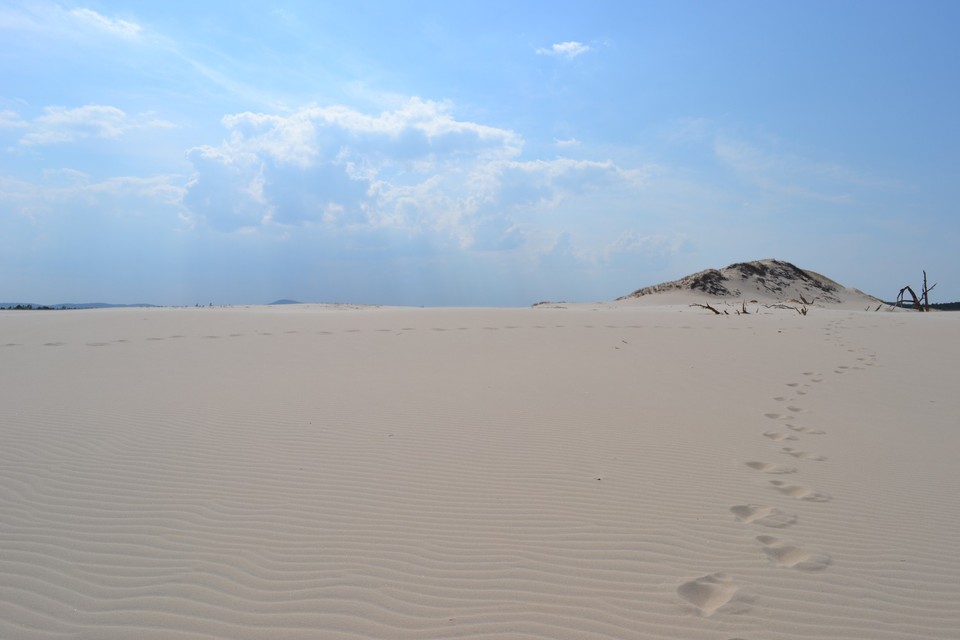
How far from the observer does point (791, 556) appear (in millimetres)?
2932

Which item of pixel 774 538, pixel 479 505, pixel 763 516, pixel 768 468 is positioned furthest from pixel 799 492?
pixel 479 505

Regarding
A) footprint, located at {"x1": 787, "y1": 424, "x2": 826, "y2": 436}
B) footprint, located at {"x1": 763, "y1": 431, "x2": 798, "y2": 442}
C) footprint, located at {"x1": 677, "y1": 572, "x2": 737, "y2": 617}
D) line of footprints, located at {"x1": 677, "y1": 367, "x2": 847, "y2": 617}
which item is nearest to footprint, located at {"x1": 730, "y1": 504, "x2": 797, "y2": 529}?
line of footprints, located at {"x1": 677, "y1": 367, "x2": 847, "y2": 617}

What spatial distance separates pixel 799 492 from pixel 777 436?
1573 millimetres

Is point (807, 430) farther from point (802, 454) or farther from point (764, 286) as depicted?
point (764, 286)

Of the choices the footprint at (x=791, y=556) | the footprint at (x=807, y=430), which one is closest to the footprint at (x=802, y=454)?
the footprint at (x=807, y=430)

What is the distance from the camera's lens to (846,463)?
4.45 metres

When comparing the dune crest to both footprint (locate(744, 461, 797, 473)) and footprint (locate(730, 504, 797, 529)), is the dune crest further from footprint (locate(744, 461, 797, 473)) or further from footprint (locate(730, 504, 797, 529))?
footprint (locate(730, 504, 797, 529))

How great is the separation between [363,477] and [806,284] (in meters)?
34.1

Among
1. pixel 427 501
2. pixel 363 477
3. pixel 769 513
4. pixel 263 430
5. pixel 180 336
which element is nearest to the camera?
pixel 769 513

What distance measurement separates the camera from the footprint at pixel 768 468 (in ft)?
13.9

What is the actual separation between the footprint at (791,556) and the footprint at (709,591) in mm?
380

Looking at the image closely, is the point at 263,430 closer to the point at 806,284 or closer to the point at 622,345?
the point at 622,345

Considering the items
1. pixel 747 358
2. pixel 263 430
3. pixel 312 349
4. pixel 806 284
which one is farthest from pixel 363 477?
pixel 806 284

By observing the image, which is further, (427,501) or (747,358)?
(747,358)
